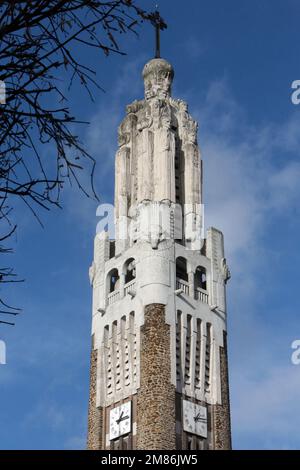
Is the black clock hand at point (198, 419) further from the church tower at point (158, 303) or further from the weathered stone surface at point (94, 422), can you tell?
the weathered stone surface at point (94, 422)

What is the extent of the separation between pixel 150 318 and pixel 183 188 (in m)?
10.6

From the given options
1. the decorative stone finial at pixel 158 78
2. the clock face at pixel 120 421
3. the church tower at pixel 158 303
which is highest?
the decorative stone finial at pixel 158 78

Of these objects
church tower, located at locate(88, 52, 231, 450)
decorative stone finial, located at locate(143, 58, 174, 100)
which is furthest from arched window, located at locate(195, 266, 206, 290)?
decorative stone finial, located at locate(143, 58, 174, 100)

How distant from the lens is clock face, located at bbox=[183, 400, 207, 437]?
152ft

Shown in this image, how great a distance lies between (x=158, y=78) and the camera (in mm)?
59562

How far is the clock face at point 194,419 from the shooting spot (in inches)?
1822

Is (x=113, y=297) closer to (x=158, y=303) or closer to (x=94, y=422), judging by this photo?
(x=158, y=303)

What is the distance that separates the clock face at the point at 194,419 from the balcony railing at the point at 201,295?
21.4ft

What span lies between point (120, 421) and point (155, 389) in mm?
2856

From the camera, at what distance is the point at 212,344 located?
50.4 m

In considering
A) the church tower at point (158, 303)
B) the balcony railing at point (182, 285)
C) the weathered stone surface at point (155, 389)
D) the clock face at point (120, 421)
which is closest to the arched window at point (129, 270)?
the church tower at point (158, 303)
